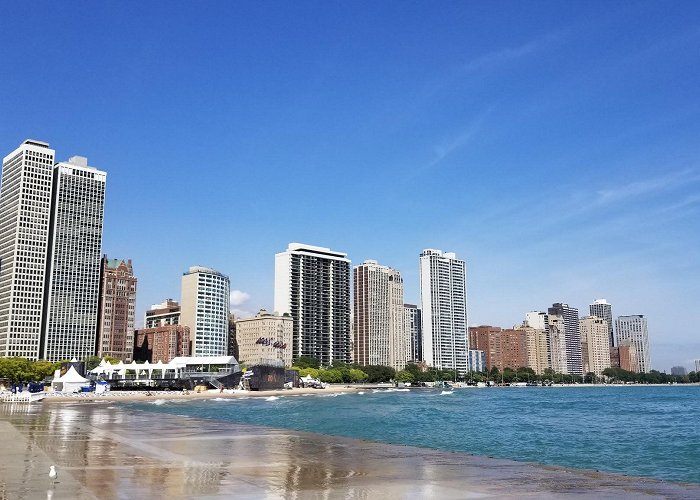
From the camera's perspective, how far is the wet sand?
1762 centimetres

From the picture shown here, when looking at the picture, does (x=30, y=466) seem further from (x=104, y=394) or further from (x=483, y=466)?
(x=104, y=394)

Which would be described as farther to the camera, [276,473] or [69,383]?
[69,383]

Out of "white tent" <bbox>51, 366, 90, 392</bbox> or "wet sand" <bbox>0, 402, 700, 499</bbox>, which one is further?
"white tent" <bbox>51, 366, 90, 392</bbox>

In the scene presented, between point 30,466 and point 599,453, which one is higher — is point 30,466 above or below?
above

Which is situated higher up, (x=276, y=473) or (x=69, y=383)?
(x=276, y=473)

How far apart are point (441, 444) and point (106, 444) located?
2548 cm

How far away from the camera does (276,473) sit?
2139 centimetres

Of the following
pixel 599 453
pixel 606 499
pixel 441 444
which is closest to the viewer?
pixel 606 499

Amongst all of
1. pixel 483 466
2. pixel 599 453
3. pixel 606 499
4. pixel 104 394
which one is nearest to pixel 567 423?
pixel 599 453

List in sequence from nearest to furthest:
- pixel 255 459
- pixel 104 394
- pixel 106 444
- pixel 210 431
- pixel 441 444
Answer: pixel 255 459 < pixel 106 444 < pixel 210 431 < pixel 441 444 < pixel 104 394

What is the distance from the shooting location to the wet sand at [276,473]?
17625mm

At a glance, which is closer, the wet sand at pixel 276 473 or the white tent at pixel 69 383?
the wet sand at pixel 276 473

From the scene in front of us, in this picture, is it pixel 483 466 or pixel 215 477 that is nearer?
pixel 215 477

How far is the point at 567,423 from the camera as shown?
73.1m
